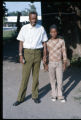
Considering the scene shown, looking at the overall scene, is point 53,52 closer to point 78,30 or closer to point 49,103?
point 49,103

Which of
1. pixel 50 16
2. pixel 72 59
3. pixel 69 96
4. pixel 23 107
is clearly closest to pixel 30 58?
pixel 23 107

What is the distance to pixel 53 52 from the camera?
17.7 feet

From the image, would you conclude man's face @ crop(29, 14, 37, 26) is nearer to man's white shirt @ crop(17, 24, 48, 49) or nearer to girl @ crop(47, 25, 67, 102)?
man's white shirt @ crop(17, 24, 48, 49)

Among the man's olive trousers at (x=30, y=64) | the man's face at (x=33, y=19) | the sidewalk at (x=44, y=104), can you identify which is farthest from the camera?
the man's olive trousers at (x=30, y=64)

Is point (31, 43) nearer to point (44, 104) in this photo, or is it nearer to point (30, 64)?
point (30, 64)

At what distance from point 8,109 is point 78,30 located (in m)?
5.77

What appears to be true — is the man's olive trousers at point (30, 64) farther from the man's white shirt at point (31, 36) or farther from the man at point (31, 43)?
the man's white shirt at point (31, 36)

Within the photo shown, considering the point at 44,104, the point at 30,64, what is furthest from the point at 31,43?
the point at 44,104

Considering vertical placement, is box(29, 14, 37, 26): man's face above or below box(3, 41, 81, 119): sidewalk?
above

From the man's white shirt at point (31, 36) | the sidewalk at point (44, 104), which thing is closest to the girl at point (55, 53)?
the man's white shirt at point (31, 36)

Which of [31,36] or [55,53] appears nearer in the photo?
[31,36]

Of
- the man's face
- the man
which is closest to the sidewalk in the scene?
the man

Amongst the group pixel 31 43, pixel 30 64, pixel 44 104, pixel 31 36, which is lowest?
pixel 44 104

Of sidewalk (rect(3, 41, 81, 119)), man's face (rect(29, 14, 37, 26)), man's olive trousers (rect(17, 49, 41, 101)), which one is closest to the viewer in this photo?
sidewalk (rect(3, 41, 81, 119))
